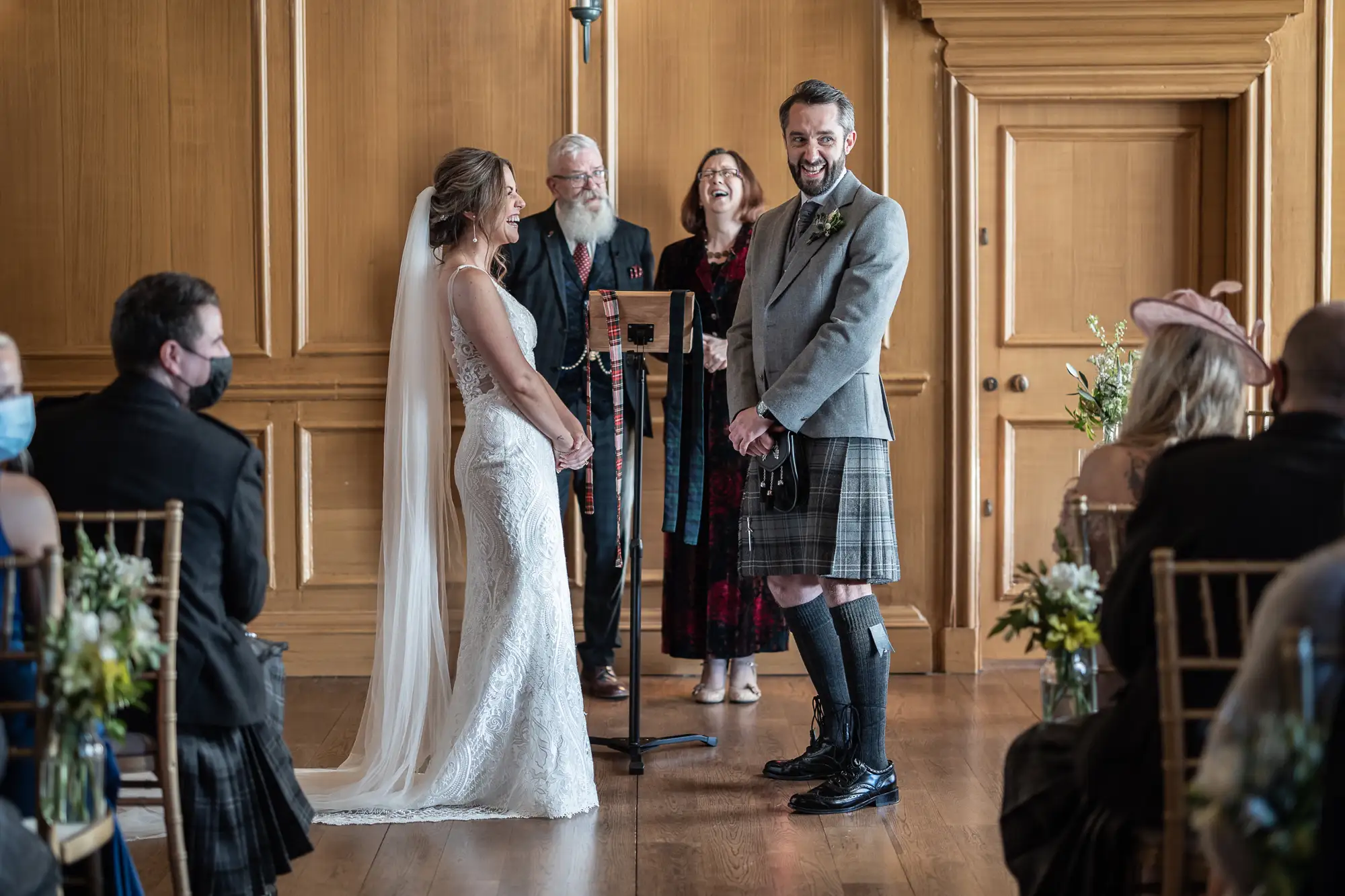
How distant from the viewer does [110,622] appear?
2.16 metres

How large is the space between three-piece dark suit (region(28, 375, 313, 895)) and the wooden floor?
0.48m

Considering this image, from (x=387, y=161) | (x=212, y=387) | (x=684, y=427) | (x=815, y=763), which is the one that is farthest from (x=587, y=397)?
(x=212, y=387)

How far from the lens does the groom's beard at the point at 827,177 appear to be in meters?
3.73

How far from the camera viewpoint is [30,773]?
2209mm

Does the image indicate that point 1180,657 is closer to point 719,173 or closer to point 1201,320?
point 1201,320

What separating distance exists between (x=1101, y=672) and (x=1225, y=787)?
4.14 ft

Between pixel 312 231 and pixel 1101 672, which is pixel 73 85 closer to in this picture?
pixel 312 231

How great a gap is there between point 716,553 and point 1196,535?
3001mm

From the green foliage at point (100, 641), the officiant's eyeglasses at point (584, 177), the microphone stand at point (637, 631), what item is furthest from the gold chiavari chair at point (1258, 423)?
the green foliage at point (100, 641)

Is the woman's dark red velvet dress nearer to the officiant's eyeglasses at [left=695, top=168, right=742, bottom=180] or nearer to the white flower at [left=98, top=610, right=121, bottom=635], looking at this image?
the officiant's eyeglasses at [left=695, top=168, right=742, bottom=180]

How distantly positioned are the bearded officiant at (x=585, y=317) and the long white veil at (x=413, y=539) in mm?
Answer: 1024

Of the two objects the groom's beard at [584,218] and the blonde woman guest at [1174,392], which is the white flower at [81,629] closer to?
the blonde woman guest at [1174,392]

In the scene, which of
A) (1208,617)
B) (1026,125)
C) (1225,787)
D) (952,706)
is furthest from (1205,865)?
(1026,125)

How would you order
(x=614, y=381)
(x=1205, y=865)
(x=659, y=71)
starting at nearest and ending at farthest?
(x=1205, y=865), (x=614, y=381), (x=659, y=71)
